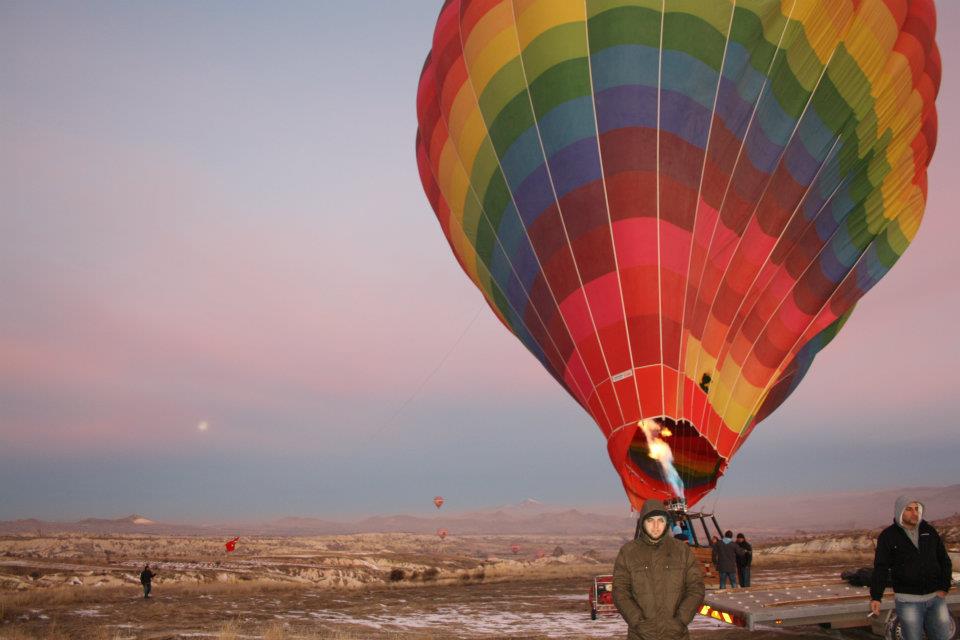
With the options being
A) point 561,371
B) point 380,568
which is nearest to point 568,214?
point 561,371

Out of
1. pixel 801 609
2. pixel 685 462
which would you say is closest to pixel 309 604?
pixel 685 462

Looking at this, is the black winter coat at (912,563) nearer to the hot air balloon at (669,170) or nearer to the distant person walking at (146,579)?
the hot air balloon at (669,170)

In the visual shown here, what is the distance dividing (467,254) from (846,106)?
763 centimetres

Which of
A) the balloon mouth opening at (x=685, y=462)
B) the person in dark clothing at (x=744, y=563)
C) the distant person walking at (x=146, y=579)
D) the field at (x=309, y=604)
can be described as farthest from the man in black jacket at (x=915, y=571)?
the distant person walking at (x=146, y=579)

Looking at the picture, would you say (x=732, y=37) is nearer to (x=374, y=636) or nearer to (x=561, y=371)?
(x=561, y=371)

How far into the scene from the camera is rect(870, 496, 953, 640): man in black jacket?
493cm

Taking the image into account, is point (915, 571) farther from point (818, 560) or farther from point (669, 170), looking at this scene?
point (818, 560)

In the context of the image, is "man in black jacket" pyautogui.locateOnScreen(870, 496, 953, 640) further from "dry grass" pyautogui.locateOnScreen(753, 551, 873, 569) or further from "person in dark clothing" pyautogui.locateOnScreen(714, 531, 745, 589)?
"dry grass" pyautogui.locateOnScreen(753, 551, 873, 569)

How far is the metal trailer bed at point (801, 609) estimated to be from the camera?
19.6 feet

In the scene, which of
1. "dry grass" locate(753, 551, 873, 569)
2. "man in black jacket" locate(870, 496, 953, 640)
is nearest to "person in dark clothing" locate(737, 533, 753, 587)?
"man in black jacket" locate(870, 496, 953, 640)

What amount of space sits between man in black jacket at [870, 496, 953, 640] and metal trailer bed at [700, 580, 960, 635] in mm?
1012

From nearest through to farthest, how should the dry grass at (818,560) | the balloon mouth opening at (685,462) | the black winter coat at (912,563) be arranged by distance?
the black winter coat at (912,563) < the balloon mouth opening at (685,462) < the dry grass at (818,560)

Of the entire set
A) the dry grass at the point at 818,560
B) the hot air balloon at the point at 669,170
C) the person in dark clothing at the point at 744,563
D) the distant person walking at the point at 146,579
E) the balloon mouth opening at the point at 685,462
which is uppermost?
the hot air balloon at the point at 669,170

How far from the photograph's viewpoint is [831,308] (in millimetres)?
14883
